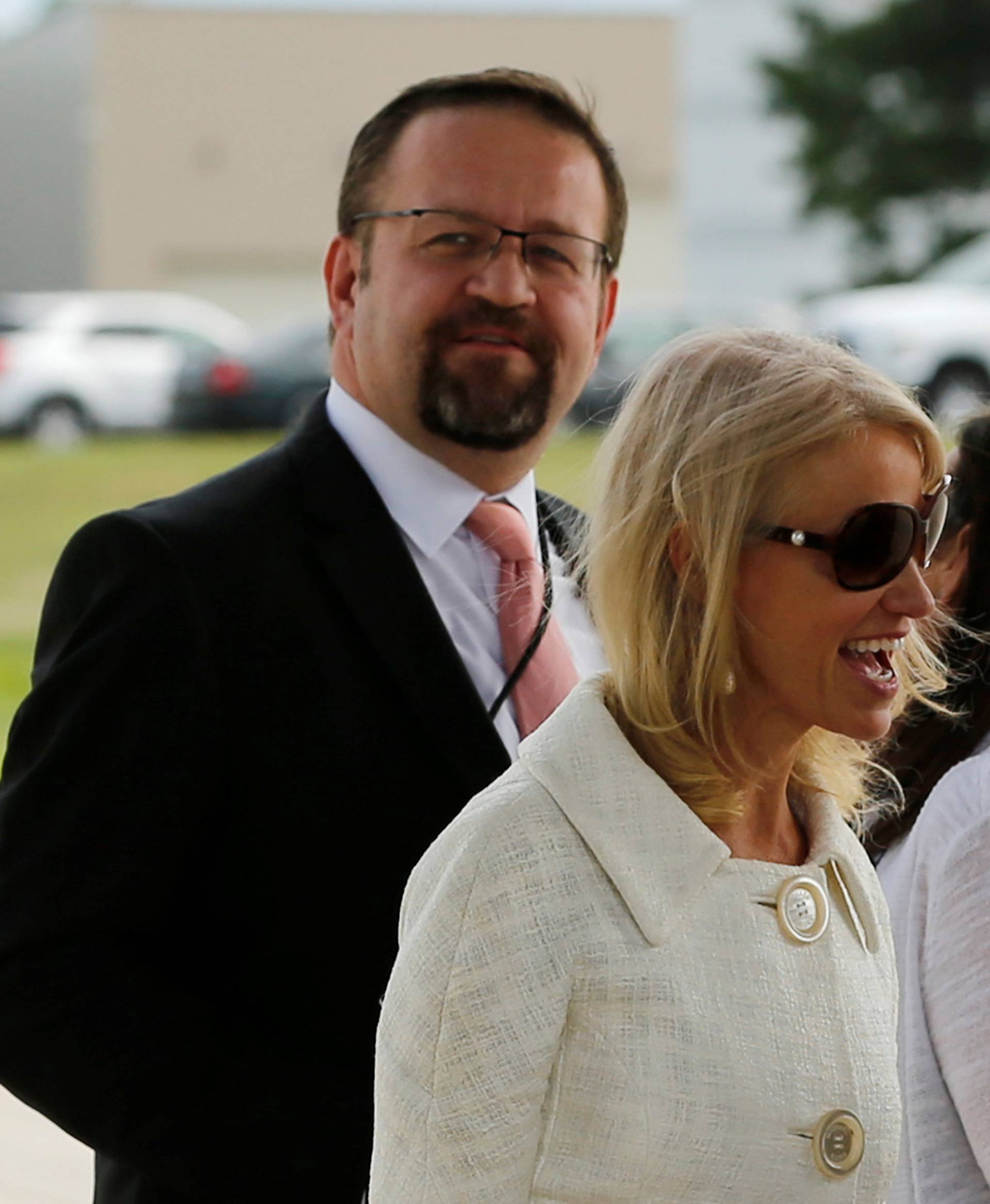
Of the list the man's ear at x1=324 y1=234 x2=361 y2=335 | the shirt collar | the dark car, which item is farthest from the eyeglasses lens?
the dark car

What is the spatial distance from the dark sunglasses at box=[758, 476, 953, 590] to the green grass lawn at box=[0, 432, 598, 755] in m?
6.41

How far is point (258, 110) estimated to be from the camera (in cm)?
3528

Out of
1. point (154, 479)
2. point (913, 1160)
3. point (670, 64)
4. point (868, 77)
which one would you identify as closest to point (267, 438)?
point (154, 479)

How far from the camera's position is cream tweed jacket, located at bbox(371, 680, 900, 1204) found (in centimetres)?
161

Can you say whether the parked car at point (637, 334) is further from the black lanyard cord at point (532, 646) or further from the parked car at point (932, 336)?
the black lanyard cord at point (532, 646)

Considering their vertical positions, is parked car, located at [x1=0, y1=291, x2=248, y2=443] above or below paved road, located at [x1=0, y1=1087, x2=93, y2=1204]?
below

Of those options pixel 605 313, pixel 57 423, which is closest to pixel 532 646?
pixel 605 313

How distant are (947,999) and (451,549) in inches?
35.8

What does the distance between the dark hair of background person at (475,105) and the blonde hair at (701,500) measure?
101 cm

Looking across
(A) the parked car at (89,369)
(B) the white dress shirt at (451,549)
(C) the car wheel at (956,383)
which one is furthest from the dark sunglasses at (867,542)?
(A) the parked car at (89,369)

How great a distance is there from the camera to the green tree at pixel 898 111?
25.7m

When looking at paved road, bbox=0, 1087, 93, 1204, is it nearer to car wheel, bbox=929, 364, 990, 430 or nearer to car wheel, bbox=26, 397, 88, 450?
car wheel, bbox=929, 364, 990, 430

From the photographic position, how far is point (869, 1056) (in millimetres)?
1756

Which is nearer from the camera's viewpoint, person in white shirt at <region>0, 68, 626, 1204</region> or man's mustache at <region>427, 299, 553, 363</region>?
person in white shirt at <region>0, 68, 626, 1204</region>
